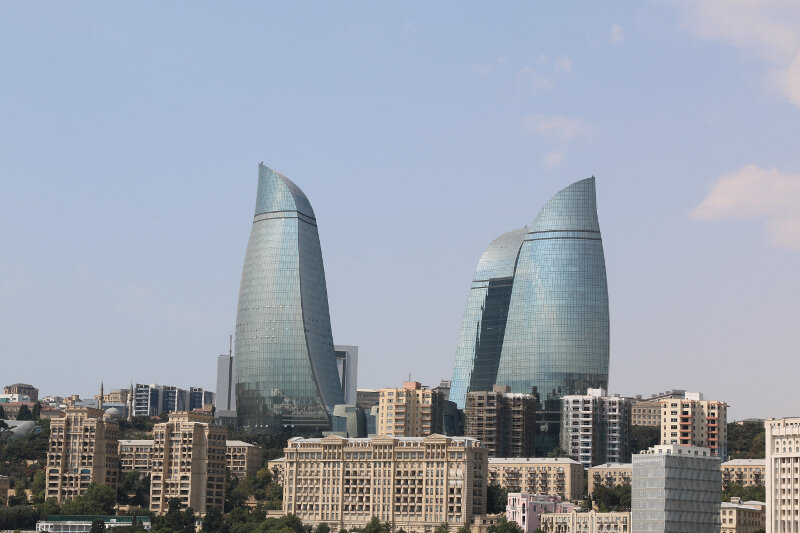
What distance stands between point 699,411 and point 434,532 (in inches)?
1848

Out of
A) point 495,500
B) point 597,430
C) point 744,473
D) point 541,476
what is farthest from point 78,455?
point 744,473

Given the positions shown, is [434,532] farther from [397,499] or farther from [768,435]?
[768,435]

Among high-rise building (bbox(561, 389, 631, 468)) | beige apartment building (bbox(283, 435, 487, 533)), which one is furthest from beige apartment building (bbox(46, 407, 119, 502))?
high-rise building (bbox(561, 389, 631, 468))

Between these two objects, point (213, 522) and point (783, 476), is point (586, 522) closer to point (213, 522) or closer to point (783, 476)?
point (783, 476)

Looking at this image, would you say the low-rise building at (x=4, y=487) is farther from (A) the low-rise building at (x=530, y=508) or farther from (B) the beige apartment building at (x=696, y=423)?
(B) the beige apartment building at (x=696, y=423)

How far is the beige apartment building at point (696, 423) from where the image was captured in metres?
190

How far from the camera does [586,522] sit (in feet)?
497

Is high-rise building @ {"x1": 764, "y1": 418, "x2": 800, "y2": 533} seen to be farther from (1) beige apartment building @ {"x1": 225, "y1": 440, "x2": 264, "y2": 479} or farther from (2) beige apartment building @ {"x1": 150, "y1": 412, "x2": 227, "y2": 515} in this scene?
(1) beige apartment building @ {"x1": 225, "y1": 440, "x2": 264, "y2": 479}

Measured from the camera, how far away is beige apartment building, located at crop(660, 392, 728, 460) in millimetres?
190250

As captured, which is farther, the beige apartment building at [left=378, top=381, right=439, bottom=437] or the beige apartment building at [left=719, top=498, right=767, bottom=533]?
the beige apartment building at [left=378, top=381, right=439, bottom=437]

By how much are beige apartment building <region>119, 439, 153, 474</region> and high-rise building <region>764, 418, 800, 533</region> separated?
79.0 meters

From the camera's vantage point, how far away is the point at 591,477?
178625mm

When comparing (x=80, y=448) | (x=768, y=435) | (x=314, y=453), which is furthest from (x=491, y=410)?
(x=768, y=435)

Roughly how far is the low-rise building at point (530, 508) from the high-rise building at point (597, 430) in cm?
3164
